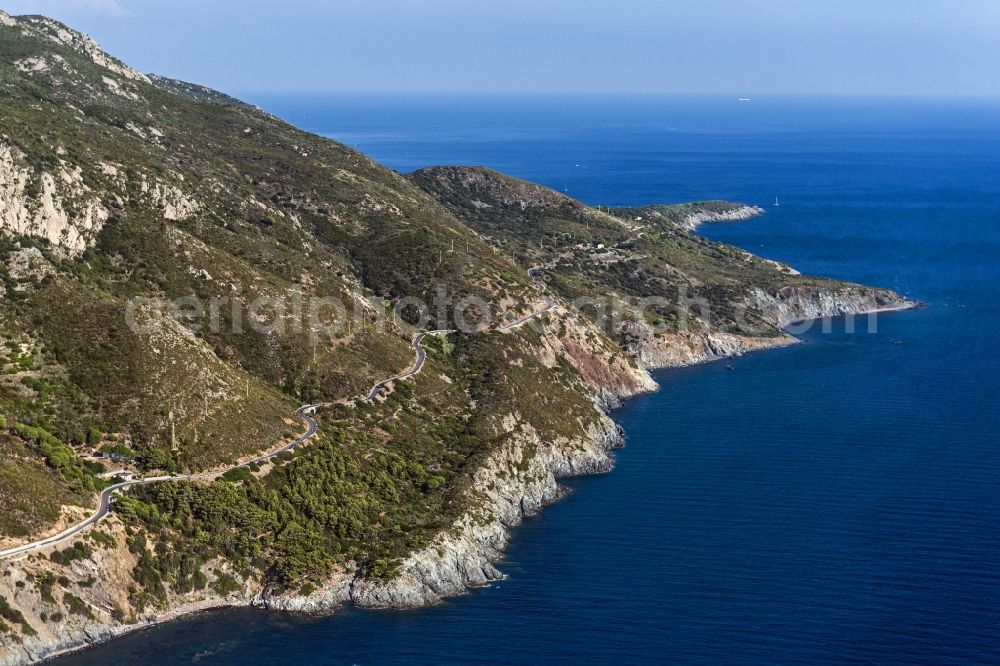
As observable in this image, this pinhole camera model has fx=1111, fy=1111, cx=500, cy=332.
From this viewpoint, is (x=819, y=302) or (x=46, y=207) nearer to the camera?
(x=46, y=207)

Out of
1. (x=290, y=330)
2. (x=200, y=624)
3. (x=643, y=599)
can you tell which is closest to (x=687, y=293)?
(x=290, y=330)

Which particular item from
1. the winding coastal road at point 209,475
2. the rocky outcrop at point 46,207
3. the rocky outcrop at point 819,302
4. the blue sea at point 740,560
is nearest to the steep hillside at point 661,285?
the rocky outcrop at point 819,302

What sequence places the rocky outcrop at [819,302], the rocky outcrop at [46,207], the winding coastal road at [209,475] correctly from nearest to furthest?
the winding coastal road at [209,475] < the rocky outcrop at [46,207] < the rocky outcrop at [819,302]

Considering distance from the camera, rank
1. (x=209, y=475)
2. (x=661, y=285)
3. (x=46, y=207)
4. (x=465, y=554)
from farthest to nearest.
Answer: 1. (x=661, y=285)
2. (x=46, y=207)
3. (x=209, y=475)
4. (x=465, y=554)

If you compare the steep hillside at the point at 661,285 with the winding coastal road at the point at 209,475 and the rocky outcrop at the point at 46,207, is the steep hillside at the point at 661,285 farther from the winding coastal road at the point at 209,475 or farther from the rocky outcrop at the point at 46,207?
the rocky outcrop at the point at 46,207

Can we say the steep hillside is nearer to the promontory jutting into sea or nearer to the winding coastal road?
the promontory jutting into sea

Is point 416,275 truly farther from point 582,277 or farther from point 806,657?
point 806,657

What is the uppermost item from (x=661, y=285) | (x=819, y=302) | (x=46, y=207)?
(x=46, y=207)

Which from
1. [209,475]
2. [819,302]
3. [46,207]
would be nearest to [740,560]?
[209,475]

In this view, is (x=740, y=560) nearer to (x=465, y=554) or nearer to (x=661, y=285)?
(x=465, y=554)

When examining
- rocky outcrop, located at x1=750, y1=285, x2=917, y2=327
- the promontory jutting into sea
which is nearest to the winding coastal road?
the promontory jutting into sea

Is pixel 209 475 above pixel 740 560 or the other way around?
above
